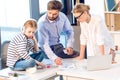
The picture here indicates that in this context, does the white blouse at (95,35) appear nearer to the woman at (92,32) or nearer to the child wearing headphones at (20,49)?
the woman at (92,32)

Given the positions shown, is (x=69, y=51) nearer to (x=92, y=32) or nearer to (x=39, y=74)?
(x=92, y=32)

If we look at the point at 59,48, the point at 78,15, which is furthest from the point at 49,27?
the point at 78,15

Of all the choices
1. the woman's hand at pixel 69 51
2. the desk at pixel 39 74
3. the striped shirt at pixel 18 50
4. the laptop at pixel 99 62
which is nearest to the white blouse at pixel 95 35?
the woman's hand at pixel 69 51

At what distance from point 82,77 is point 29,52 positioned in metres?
0.61

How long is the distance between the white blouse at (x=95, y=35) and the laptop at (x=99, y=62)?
330 millimetres

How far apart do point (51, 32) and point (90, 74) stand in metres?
0.85

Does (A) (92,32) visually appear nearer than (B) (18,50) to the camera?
No

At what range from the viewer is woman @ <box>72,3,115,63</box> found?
2439 mm

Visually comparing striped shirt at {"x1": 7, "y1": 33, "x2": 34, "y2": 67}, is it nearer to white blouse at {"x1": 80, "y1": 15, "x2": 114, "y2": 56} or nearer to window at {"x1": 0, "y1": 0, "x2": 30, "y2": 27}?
white blouse at {"x1": 80, "y1": 15, "x2": 114, "y2": 56}

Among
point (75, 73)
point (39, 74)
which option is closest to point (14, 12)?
point (39, 74)

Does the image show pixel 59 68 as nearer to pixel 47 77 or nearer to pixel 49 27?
pixel 47 77

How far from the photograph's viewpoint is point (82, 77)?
6.79 feet

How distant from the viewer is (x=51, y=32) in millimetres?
2781

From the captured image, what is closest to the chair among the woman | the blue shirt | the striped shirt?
the blue shirt
